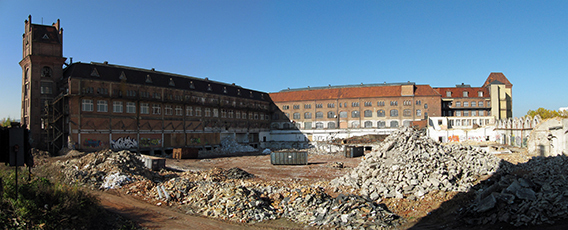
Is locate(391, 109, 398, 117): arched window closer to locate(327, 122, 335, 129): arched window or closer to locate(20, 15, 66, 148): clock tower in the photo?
locate(327, 122, 335, 129): arched window

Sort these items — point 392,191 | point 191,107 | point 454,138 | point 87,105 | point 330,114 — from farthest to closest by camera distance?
point 330,114
point 454,138
point 191,107
point 87,105
point 392,191

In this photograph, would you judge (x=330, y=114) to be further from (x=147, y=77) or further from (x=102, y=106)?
(x=102, y=106)

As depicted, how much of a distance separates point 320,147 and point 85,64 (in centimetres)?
3986

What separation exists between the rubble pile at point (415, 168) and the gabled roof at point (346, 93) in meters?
51.6

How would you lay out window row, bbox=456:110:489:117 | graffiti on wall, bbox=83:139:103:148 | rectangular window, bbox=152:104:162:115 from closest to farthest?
graffiti on wall, bbox=83:139:103:148
rectangular window, bbox=152:104:162:115
window row, bbox=456:110:489:117

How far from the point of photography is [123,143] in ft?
148

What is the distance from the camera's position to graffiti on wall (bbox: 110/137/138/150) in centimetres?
4392

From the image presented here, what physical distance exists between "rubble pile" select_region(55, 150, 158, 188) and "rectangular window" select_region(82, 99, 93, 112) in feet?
62.7

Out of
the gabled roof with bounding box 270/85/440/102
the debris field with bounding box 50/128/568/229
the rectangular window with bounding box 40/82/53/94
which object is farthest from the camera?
the gabled roof with bounding box 270/85/440/102

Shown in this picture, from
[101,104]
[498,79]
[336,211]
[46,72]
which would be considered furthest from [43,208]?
[498,79]

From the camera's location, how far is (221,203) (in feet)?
52.4

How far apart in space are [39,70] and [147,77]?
43.6 ft

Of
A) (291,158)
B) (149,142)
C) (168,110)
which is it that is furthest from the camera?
Answer: (168,110)

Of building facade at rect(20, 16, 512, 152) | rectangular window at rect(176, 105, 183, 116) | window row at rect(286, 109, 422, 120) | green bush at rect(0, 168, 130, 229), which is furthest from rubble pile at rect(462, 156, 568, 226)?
window row at rect(286, 109, 422, 120)
